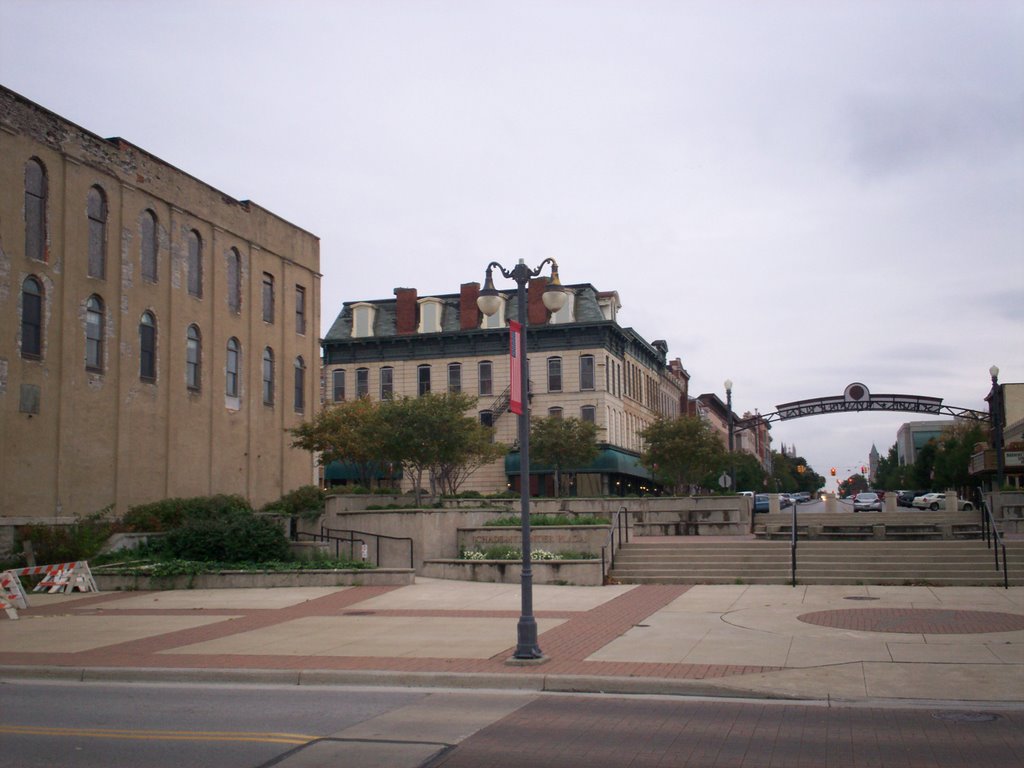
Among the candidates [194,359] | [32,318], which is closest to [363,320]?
[194,359]

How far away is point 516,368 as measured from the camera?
14.3 meters

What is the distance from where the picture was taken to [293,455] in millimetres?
44062

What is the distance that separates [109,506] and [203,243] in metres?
11.5

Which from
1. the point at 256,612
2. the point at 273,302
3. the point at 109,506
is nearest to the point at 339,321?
the point at 273,302

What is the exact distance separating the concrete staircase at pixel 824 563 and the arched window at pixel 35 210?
64.3 feet

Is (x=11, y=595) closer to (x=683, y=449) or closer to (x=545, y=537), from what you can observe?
(x=545, y=537)

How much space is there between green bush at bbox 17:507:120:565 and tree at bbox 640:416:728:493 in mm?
28830

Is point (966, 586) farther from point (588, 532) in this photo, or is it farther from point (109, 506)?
point (109, 506)

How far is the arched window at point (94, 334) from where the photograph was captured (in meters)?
32.7

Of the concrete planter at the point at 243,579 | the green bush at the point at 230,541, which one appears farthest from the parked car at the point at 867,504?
the concrete planter at the point at 243,579

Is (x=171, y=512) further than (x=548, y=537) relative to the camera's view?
Yes

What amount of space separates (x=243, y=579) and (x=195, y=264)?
16.9m

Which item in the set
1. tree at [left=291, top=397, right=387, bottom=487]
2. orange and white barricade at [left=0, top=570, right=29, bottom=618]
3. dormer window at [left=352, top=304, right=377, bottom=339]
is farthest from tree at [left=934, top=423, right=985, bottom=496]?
orange and white barricade at [left=0, top=570, right=29, bottom=618]

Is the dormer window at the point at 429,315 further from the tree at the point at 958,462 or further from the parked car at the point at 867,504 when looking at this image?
the tree at the point at 958,462
